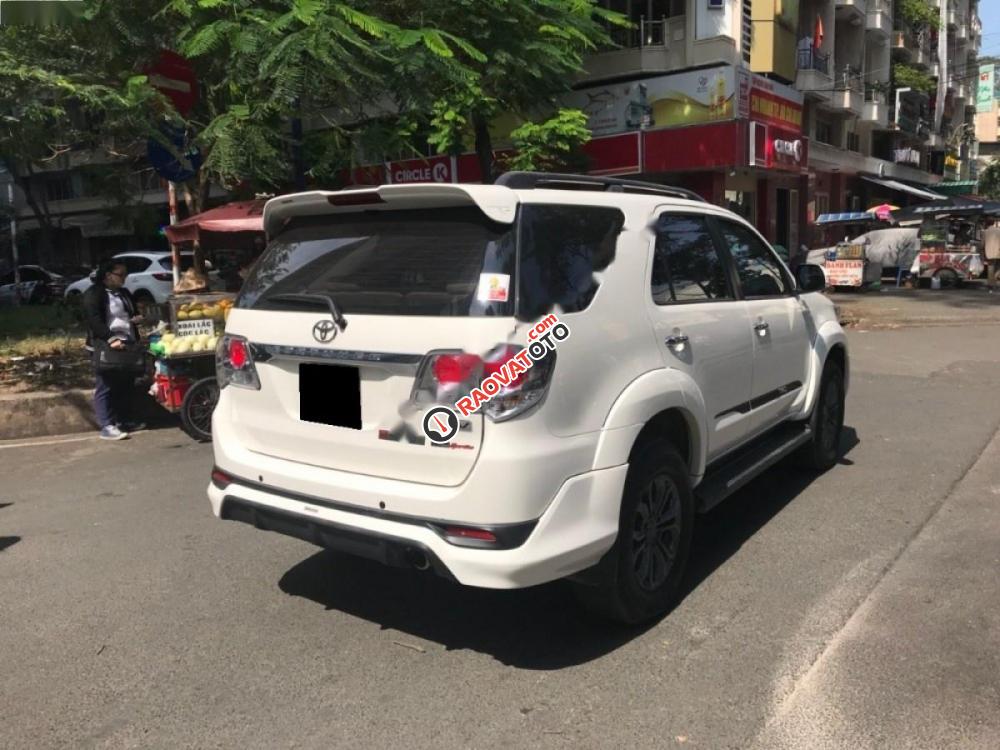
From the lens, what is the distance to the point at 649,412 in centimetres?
339

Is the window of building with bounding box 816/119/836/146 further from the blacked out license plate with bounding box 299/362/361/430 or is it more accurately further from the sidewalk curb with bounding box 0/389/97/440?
the blacked out license plate with bounding box 299/362/361/430

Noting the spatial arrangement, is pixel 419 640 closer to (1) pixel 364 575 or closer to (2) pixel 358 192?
(1) pixel 364 575

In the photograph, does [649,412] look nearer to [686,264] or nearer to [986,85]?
[686,264]

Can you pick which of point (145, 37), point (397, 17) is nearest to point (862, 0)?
point (397, 17)

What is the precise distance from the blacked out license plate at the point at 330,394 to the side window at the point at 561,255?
0.74 metres

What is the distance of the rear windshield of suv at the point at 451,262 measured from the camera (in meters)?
3.04

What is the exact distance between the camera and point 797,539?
4633mm

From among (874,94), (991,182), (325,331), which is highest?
(874,94)

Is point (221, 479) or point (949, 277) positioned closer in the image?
point (221, 479)

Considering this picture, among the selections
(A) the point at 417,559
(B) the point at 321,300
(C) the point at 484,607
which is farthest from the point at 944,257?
(A) the point at 417,559

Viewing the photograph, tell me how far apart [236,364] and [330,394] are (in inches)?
24.7

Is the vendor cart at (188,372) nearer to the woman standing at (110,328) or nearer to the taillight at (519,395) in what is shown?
the woman standing at (110,328)

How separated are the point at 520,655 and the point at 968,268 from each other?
881 inches

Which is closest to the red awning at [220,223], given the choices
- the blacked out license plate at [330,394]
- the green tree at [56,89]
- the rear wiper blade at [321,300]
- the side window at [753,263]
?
the green tree at [56,89]
